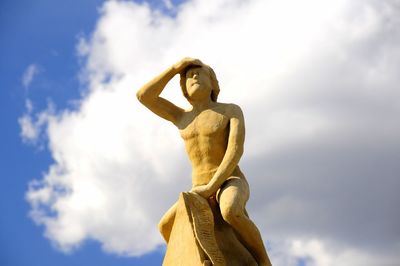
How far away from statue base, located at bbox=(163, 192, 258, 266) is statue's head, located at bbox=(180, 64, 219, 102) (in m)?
1.52

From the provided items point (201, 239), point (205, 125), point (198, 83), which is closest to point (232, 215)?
point (201, 239)

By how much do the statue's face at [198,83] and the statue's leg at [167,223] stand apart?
1.51 m

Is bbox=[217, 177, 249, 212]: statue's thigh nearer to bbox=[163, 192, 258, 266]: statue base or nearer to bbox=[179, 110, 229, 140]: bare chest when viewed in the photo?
bbox=[163, 192, 258, 266]: statue base

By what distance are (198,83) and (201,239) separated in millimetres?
2158

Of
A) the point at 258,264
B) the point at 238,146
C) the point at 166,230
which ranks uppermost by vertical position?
the point at 238,146

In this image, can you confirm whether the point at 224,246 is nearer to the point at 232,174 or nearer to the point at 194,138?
the point at 232,174

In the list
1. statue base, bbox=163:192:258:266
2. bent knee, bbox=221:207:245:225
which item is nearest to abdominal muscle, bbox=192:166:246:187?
statue base, bbox=163:192:258:266

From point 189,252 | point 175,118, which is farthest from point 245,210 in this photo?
point 175,118

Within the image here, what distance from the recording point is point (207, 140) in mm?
8461

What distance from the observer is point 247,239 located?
8.03m

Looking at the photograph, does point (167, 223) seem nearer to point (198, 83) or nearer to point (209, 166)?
point (209, 166)

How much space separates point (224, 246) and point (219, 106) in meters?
1.89

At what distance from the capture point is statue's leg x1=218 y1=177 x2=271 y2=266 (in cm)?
783

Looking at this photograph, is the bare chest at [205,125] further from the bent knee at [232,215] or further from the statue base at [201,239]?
the bent knee at [232,215]
